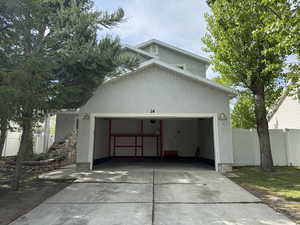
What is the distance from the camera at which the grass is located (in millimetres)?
4547

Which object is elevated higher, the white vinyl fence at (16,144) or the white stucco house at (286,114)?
the white stucco house at (286,114)

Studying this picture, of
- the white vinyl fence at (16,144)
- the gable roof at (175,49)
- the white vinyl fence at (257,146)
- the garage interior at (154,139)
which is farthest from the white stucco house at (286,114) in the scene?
the white vinyl fence at (16,144)

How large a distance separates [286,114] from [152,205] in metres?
14.9

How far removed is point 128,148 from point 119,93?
6.40 metres

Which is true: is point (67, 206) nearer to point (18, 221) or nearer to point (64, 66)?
point (18, 221)

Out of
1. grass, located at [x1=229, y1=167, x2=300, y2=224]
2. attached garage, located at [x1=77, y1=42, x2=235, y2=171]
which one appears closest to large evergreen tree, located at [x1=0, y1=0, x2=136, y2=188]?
attached garage, located at [x1=77, y1=42, x2=235, y2=171]

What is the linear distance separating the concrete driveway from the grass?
350 millimetres

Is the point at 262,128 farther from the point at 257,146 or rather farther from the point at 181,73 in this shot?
the point at 181,73

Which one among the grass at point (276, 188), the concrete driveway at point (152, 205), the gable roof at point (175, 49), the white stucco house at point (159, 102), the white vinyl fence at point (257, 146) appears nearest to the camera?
the concrete driveway at point (152, 205)

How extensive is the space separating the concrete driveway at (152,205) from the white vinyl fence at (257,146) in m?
4.16

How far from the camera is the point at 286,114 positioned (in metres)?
15.1

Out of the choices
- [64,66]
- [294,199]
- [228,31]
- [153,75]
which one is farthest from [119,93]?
[294,199]

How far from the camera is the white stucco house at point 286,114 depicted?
1388cm

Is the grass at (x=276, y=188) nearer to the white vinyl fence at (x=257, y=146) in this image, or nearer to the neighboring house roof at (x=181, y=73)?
the white vinyl fence at (x=257, y=146)
